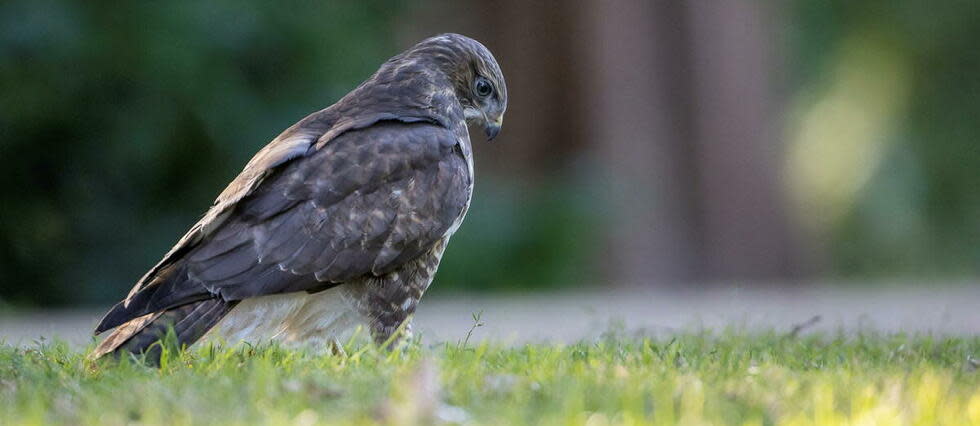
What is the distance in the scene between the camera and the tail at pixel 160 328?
560cm

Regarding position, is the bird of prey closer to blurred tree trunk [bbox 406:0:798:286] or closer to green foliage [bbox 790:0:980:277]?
blurred tree trunk [bbox 406:0:798:286]

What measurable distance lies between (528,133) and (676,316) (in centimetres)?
782

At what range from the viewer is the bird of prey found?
5.90 m

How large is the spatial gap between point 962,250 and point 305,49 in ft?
41.3

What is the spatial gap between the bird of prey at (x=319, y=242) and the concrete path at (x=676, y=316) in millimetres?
431

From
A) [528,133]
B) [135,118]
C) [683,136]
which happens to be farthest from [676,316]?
[528,133]

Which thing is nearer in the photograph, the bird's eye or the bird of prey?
the bird of prey

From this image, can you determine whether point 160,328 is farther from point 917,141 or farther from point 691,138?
point 917,141

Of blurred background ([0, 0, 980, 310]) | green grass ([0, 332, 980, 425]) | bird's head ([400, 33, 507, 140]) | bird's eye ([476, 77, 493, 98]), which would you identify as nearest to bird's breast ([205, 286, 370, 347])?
green grass ([0, 332, 980, 425])

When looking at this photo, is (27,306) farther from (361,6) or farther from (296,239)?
(296,239)

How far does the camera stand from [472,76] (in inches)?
295

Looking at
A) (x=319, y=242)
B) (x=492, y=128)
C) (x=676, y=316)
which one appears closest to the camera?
(x=319, y=242)

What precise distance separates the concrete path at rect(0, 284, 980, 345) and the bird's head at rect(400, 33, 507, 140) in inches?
42.6

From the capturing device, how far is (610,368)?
5.16m
